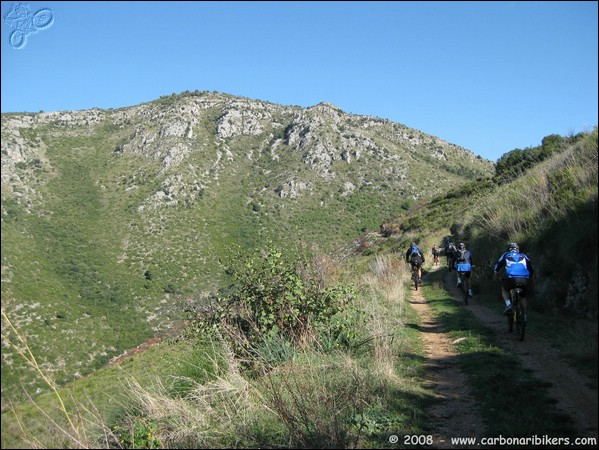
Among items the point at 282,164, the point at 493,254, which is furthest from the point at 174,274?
the point at 282,164

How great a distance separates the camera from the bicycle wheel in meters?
8.31

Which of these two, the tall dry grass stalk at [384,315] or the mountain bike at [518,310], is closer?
the tall dry grass stalk at [384,315]

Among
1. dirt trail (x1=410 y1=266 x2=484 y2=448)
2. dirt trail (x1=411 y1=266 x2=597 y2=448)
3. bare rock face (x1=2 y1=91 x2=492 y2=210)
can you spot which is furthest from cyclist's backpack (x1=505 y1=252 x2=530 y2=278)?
bare rock face (x1=2 y1=91 x2=492 y2=210)

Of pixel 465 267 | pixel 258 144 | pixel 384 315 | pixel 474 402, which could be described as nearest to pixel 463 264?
pixel 465 267

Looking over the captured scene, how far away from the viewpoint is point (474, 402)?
218 inches

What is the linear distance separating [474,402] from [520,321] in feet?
11.7

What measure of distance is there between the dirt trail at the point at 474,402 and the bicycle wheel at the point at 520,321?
14cm

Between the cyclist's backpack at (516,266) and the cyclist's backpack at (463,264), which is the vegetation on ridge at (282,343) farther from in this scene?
the cyclist's backpack at (463,264)

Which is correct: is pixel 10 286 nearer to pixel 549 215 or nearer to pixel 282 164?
pixel 549 215

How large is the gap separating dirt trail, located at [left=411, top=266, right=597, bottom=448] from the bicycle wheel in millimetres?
139

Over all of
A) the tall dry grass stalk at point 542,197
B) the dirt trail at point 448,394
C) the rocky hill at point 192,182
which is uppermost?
the rocky hill at point 192,182

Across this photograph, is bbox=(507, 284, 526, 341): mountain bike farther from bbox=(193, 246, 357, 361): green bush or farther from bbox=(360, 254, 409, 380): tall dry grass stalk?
bbox=(193, 246, 357, 361): green bush

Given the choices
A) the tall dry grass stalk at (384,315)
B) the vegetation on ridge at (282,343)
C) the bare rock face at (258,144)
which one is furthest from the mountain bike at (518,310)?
the bare rock face at (258,144)

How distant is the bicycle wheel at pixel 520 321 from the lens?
831cm
